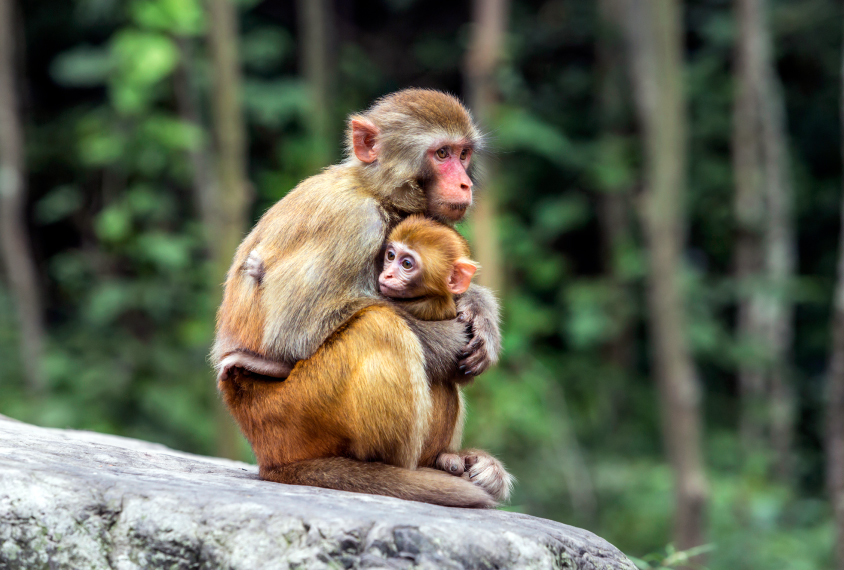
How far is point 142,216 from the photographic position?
11.0 m

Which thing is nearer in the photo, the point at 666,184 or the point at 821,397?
the point at 666,184

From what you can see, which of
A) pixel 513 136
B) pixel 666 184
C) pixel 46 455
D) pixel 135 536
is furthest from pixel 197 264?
pixel 135 536

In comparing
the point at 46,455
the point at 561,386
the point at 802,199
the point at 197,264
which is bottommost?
the point at 46,455

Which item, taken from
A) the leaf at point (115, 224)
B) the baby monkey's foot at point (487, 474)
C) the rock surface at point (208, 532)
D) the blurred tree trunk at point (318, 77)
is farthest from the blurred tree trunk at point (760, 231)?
the rock surface at point (208, 532)

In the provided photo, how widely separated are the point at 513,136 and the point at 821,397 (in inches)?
225

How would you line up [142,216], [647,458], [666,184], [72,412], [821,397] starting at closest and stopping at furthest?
1. [666,184]
2. [72,412]
3. [142,216]
4. [647,458]
5. [821,397]

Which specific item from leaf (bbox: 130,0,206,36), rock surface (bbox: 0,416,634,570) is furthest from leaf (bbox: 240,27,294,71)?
rock surface (bbox: 0,416,634,570)

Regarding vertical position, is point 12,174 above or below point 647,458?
above

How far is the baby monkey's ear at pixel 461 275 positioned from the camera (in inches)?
166

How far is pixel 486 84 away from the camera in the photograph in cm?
1041

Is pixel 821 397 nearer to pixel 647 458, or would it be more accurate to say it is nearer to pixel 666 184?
pixel 647 458

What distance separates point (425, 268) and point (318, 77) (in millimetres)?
9295

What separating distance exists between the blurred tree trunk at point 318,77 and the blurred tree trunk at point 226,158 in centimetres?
321

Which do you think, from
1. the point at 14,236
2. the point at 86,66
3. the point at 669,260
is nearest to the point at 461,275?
the point at 669,260
